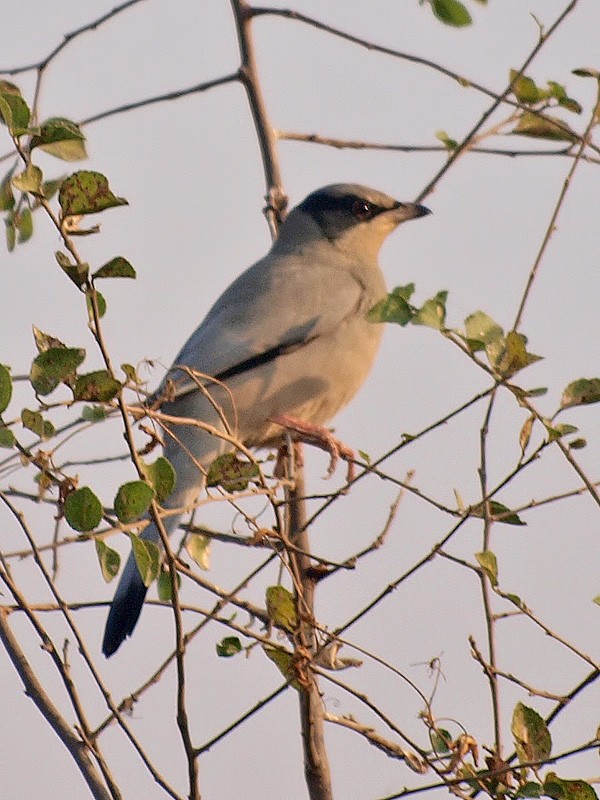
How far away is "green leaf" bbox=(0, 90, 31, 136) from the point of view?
2.22 metres

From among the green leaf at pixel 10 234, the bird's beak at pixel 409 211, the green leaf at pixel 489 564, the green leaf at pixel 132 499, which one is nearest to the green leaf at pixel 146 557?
the green leaf at pixel 132 499

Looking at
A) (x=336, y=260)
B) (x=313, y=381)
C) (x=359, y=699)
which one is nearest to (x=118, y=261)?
(x=359, y=699)

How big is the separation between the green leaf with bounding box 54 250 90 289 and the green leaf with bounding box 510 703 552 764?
123cm

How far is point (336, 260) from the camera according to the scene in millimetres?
5246

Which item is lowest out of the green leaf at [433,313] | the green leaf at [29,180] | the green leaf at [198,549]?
the green leaf at [433,313]

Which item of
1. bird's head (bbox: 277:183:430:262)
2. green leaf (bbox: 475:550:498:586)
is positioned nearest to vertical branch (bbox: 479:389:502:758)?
green leaf (bbox: 475:550:498:586)

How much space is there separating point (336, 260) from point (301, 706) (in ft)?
8.36

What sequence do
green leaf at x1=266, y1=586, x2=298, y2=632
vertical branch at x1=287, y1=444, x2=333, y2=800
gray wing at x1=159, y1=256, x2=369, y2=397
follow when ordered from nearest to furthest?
vertical branch at x1=287, y1=444, x2=333, y2=800 < green leaf at x1=266, y1=586, x2=298, y2=632 < gray wing at x1=159, y1=256, x2=369, y2=397

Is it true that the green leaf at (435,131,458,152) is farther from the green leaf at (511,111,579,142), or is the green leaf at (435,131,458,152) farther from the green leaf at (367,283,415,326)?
the green leaf at (367,283,415,326)

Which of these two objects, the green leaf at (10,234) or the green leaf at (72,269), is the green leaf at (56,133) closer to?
the green leaf at (72,269)

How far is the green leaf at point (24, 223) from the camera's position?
3.51m

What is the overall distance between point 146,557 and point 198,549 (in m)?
1.52

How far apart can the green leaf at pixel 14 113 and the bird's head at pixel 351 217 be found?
312 cm

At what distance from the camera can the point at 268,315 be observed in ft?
15.1
